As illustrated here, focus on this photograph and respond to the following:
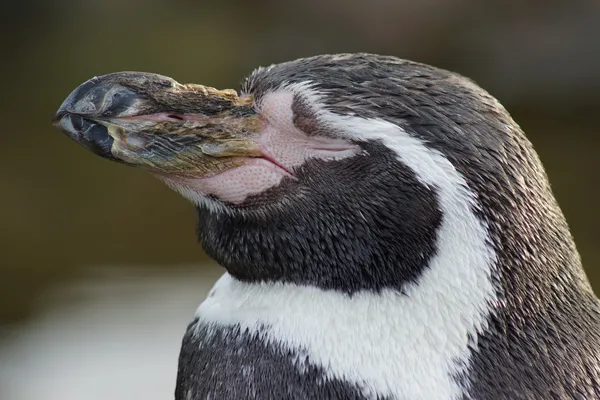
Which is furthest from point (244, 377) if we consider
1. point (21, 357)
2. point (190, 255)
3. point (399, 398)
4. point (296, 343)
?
point (190, 255)

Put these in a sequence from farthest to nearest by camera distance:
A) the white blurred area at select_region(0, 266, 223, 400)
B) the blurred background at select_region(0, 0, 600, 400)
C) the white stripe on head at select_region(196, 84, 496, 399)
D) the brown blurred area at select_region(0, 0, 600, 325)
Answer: the brown blurred area at select_region(0, 0, 600, 325), the blurred background at select_region(0, 0, 600, 400), the white blurred area at select_region(0, 266, 223, 400), the white stripe on head at select_region(196, 84, 496, 399)

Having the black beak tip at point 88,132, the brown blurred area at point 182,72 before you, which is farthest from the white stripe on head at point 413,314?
the brown blurred area at point 182,72

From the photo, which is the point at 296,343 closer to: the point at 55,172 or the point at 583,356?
the point at 583,356

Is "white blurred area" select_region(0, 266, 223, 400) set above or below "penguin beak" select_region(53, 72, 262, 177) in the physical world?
below

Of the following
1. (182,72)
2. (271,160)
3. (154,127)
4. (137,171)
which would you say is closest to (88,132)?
(154,127)

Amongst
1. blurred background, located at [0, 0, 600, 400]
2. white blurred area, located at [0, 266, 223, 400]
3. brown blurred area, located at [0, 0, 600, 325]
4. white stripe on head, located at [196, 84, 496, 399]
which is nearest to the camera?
white stripe on head, located at [196, 84, 496, 399]

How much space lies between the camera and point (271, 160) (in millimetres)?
1142

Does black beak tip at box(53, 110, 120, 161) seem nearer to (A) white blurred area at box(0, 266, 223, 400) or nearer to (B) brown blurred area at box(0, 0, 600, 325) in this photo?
(A) white blurred area at box(0, 266, 223, 400)

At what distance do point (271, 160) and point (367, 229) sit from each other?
0.46 feet

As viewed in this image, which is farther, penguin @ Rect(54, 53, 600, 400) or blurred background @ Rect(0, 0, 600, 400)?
blurred background @ Rect(0, 0, 600, 400)

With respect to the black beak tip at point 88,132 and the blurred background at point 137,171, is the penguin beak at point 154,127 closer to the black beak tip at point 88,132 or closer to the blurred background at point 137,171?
the black beak tip at point 88,132

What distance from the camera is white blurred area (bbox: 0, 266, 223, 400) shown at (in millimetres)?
2924

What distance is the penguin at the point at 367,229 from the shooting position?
1.06 m

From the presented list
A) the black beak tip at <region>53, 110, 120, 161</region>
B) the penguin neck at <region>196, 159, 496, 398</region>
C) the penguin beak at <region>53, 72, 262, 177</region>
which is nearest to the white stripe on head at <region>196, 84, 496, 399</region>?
the penguin neck at <region>196, 159, 496, 398</region>
